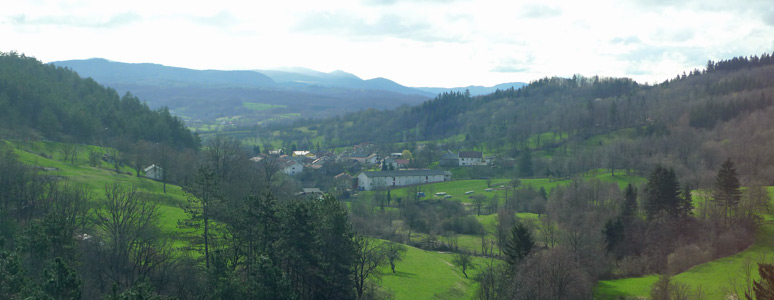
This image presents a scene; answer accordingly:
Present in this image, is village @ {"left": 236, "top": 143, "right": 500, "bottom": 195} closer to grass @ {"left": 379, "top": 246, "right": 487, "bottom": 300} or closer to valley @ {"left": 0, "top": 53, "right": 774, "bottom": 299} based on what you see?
valley @ {"left": 0, "top": 53, "right": 774, "bottom": 299}

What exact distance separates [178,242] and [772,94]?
370 feet

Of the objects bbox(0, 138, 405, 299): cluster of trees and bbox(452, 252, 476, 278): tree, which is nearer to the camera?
bbox(0, 138, 405, 299): cluster of trees

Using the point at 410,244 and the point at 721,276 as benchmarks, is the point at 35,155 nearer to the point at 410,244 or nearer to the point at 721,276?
the point at 410,244

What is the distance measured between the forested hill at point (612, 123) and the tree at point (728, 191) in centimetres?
1528

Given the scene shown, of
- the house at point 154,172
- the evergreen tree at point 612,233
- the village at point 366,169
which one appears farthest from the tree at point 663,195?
the house at point 154,172

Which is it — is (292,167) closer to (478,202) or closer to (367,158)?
(367,158)

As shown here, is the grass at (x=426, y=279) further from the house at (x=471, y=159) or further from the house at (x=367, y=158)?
the house at (x=367, y=158)

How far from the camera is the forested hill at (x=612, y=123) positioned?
7181 centimetres

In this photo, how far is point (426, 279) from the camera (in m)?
35.8

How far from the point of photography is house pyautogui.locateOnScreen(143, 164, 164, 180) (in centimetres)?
5144

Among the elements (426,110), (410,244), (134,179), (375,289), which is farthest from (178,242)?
(426,110)

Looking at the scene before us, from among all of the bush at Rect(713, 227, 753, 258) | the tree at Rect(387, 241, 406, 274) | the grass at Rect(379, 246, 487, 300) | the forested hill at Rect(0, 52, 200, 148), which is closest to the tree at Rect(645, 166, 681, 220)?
the bush at Rect(713, 227, 753, 258)

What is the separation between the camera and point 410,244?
49.8 m

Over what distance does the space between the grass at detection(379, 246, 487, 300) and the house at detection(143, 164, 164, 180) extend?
93.9 feet
